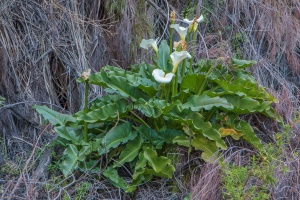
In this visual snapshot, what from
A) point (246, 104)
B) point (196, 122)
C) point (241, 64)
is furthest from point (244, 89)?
point (196, 122)

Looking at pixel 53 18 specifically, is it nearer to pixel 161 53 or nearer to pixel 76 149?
pixel 161 53

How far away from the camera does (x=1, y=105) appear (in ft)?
13.0

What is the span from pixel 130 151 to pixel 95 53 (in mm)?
1315

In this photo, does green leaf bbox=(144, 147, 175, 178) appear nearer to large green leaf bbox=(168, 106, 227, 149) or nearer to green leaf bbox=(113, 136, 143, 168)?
green leaf bbox=(113, 136, 143, 168)

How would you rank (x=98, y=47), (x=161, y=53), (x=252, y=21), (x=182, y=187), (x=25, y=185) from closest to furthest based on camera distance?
(x=25, y=185), (x=182, y=187), (x=161, y=53), (x=98, y=47), (x=252, y=21)

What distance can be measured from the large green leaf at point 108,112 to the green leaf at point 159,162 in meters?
0.34

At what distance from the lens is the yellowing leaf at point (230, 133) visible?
3535 mm

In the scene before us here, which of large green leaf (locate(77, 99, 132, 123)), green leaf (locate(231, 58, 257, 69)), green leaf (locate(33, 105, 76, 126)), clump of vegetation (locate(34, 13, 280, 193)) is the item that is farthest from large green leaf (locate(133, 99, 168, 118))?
green leaf (locate(231, 58, 257, 69))

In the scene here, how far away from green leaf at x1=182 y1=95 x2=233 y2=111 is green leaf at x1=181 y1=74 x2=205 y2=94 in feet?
0.48

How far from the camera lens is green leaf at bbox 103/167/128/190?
3352 mm

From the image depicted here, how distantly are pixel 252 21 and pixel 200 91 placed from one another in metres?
1.50

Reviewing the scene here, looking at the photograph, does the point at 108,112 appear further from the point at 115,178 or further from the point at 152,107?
the point at 115,178

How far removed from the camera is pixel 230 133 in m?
3.55

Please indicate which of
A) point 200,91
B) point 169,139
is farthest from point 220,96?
point 169,139
